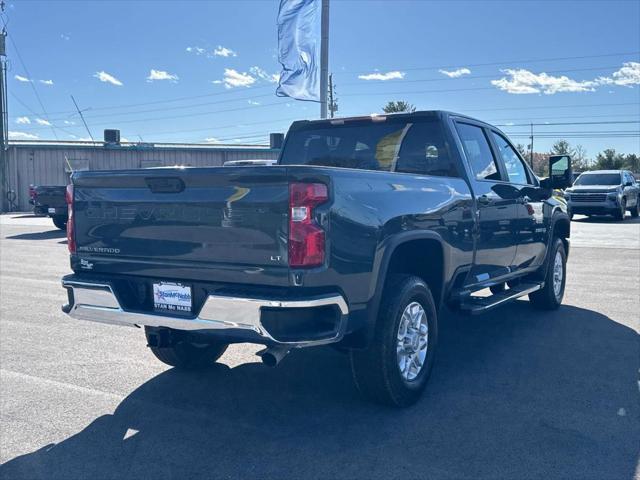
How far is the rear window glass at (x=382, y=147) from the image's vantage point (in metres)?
5.26

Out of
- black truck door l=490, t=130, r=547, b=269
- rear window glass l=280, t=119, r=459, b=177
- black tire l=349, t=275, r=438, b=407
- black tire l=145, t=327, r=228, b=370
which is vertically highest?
rear window glass l=280, t=119, r=459, b=177

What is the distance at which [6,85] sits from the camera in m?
34.8

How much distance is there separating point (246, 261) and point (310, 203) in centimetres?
49

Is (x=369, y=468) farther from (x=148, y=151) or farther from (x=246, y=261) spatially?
(x=148, y=151)

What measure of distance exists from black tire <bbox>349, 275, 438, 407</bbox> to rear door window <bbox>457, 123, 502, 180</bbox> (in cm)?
166

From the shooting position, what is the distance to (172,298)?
149 inches

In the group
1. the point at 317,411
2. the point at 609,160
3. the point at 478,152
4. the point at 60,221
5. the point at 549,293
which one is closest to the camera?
the point at 317,411

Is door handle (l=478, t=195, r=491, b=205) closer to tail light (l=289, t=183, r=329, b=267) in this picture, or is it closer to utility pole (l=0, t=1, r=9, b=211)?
tail light (l=289, t=183, r=329, b=267)

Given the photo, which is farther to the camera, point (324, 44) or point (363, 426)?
point (324, 44)

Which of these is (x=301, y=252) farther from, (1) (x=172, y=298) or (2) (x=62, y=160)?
(2) (x=62, y=160)

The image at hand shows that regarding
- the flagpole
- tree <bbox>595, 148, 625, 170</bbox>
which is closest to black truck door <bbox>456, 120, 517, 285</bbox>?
the flagpole

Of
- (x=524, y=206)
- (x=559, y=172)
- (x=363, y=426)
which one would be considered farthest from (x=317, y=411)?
(x=559, y=172)

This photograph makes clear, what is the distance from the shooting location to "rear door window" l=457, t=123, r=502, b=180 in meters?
5.44

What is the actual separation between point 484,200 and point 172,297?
2.82 metres
